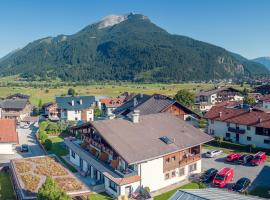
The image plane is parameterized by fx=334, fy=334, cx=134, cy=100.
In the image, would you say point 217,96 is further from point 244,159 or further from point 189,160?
point 189,160

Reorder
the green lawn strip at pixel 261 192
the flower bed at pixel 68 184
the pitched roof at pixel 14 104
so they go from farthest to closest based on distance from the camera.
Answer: the pitched roof at pixel 14 104 → the flower bed at pixel 68 184 → the green lawn strip at pixel 261 192

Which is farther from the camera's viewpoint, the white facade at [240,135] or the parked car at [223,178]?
the white facade at [240,135]

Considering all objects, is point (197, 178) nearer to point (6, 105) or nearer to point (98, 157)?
point (98, 157)

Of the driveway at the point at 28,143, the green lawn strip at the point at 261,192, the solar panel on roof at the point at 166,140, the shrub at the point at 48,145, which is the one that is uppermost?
the solar panel on roof at the point at 166,140

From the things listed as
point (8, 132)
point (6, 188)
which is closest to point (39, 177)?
point (6, 188)

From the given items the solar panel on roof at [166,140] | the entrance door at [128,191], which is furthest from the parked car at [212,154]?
the entrance door at [128,191]

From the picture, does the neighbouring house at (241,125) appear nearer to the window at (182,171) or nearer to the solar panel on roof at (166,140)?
the window at (182,171)

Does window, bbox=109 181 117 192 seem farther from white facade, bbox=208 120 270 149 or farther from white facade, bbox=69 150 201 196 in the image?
white facade, bbox=208 120 270 149
